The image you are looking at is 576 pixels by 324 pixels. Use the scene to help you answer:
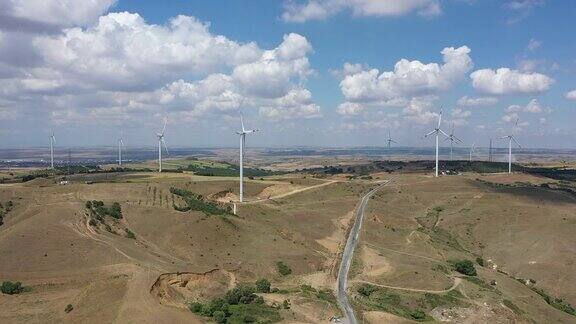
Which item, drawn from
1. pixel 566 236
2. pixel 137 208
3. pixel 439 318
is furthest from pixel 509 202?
pixel 137 208

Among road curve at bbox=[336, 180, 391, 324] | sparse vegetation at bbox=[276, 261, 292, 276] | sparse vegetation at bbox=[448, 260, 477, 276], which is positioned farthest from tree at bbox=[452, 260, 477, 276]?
sparse vegetation at bbox=[276, 261, 292, 276]

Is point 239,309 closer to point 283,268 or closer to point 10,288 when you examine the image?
point 10,288

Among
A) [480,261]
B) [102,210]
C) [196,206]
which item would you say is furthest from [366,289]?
[102,210]

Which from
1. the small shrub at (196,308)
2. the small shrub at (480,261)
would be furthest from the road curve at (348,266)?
the small shrub at (480,261)

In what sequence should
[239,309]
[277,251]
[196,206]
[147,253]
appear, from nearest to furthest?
[239,309], [147,253], [277,251], [196,206]

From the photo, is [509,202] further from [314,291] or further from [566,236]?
[314,291]
